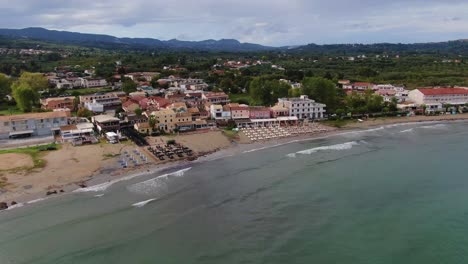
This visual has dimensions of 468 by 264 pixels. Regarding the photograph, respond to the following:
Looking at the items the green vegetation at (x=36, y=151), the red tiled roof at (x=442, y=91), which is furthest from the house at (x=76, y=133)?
the red tiled roof at (x=442, y=91)

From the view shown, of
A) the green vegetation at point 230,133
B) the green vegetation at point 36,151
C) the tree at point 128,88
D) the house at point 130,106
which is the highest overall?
the tree at point 128,88

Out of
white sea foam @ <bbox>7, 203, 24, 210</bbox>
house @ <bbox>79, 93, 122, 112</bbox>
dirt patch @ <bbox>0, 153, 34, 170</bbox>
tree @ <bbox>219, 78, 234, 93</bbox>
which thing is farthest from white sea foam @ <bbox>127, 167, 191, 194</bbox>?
tree @ <bbox>219, 78, 234, 93</bbox>

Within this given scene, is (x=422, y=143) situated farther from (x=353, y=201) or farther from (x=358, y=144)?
(x=353, y=201)

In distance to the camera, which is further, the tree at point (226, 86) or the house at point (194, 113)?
the tree at point (226, 86)

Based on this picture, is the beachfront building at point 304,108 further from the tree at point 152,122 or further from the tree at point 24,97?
the tree at point 24,97

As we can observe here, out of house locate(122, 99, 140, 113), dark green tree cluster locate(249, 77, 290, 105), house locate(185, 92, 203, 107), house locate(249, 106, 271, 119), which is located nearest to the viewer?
house locate(249, 106, 271, 119)

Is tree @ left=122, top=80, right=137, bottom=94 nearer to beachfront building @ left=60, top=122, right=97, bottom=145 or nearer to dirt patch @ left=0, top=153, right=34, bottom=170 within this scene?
beachfront building @ left=60, top=122, right=97, bottom=145

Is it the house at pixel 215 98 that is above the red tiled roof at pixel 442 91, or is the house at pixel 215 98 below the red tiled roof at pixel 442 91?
below
